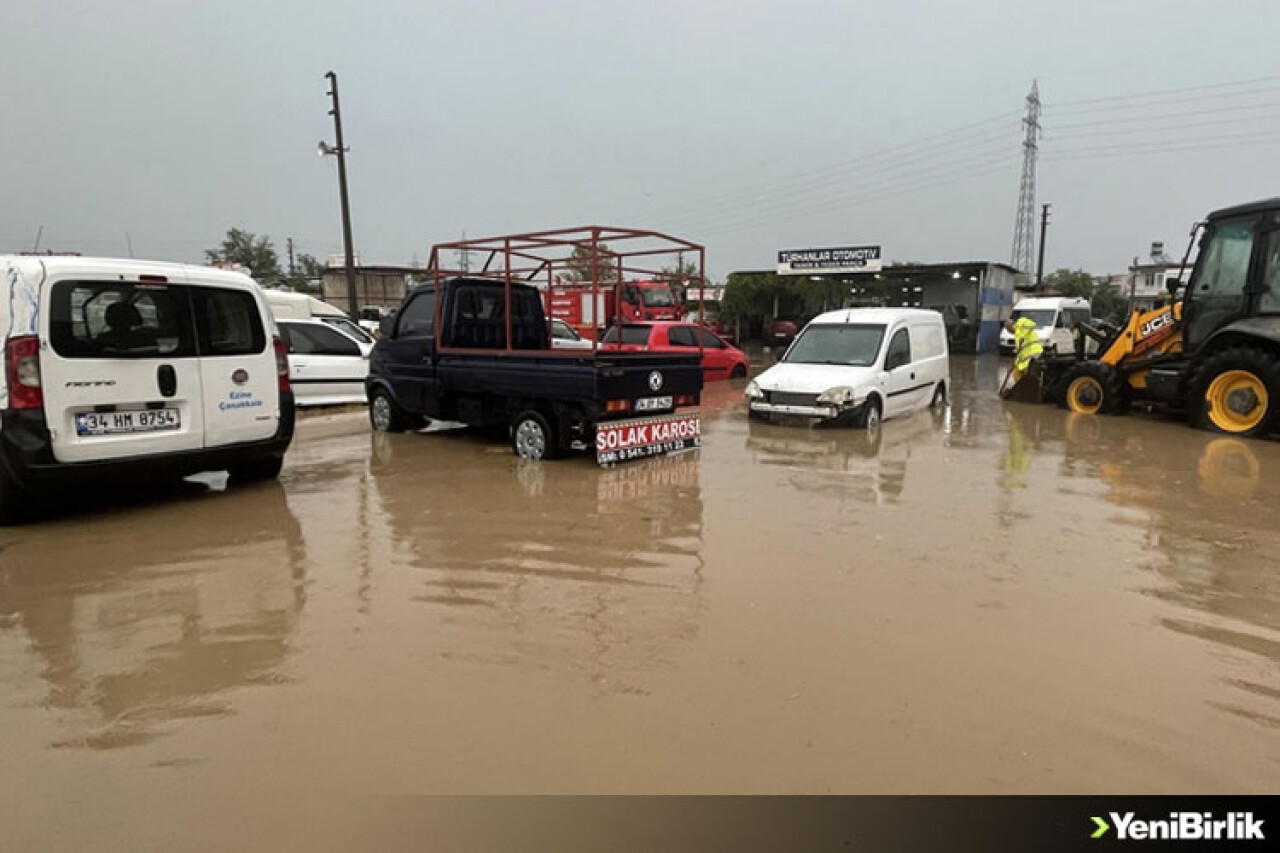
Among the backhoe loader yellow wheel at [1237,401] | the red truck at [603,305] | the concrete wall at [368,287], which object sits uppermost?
the concrete wall at [368,287]

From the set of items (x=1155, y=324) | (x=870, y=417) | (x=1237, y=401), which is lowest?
(x=870, y=417)

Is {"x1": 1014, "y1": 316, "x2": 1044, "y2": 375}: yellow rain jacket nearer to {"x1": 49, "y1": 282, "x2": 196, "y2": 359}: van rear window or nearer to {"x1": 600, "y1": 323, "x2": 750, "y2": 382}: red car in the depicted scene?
{"x1": 600, "y1": 323, "x2": 750, "y2": 382}: red car

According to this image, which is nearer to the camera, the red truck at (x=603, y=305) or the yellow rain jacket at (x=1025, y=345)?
the red truck at (x=603, y=305)

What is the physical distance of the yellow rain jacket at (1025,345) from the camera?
509 inches

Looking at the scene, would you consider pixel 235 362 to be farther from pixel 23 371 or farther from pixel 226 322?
pixel 23 371

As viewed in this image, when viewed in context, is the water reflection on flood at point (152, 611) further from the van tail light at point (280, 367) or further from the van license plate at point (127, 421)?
the van tail light at point (280, 367)

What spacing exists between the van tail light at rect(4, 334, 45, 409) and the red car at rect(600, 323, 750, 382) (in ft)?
22.5

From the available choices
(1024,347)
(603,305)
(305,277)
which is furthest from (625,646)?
(305,277)

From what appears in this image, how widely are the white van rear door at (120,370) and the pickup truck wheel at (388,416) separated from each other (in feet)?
12.4

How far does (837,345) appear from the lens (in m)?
10.5

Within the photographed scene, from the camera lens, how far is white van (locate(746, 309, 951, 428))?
31.0ft

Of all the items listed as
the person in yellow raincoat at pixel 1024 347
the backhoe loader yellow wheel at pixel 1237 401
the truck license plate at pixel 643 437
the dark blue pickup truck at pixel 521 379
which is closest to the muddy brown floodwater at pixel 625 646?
the truck license plate at pixel 643 437

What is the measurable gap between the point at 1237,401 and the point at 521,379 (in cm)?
892

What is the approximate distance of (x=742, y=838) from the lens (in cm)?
212
